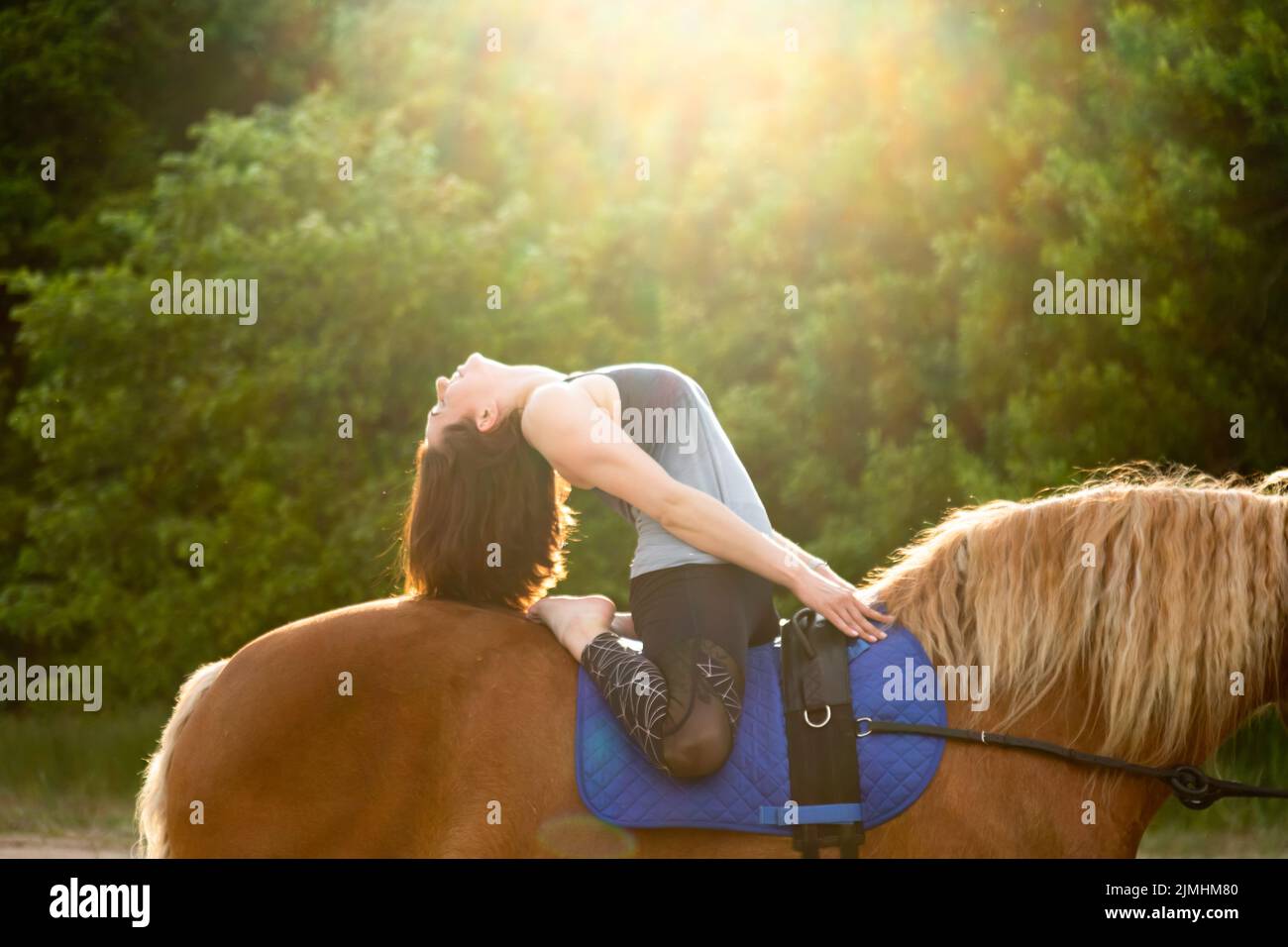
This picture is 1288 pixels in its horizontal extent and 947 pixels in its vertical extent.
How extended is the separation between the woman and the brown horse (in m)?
0.18

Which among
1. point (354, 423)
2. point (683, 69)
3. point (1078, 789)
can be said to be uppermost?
point (683, 69)

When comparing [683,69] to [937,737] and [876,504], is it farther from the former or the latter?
[937,737]

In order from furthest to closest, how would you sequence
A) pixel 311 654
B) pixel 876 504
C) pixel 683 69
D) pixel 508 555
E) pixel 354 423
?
pixel 683 69, pixel 354 423, pixel 876 504, pixel 508 555, pixel 311 654

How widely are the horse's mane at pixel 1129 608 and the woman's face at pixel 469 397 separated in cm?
112

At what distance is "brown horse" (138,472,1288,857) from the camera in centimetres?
295

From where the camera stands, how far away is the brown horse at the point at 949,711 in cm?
295

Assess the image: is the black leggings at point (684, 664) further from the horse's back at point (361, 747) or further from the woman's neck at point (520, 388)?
the woman's neck at point (520, 388)

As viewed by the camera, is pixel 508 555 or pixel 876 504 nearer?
pixel 508 555

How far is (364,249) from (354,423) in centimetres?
122

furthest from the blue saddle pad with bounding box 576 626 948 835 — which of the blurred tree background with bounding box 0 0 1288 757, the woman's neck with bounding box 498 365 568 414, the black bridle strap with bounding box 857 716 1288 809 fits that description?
the blurred tree background with bounding box 0 0 1288 757

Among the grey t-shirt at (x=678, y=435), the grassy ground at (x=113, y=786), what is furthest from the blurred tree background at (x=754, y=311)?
the grey t-shirt at (x=678, y=435)

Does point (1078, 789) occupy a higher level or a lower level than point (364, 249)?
lower
